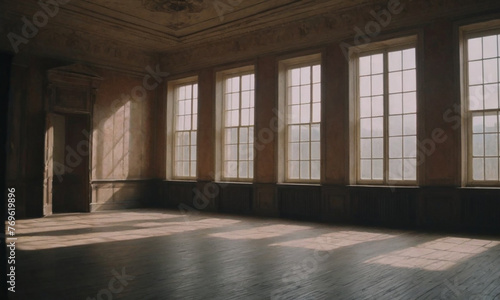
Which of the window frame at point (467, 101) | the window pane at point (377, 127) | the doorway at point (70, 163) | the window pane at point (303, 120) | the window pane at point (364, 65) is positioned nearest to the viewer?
the window frame at point (467, 101)

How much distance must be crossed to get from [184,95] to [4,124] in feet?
32.2

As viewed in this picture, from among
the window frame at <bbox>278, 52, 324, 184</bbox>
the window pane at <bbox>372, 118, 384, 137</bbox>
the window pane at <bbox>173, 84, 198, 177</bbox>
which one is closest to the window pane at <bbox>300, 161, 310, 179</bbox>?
the window frame at <bbox>278, 52, 324, 184</bbox>

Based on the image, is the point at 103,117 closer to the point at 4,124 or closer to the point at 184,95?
the point at 184,95

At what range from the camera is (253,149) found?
33.6ft

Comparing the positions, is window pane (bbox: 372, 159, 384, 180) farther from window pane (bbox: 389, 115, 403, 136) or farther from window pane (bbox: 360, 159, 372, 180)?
window pane (bbox: 389, 115, 403, 136)

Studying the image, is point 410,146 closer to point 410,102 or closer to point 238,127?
point 410,102

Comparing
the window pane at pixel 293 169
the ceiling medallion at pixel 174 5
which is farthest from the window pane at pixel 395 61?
the ceiling medallion at pixel 174 5

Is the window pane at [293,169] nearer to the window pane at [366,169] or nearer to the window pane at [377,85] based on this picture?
the window pane at [366,169]

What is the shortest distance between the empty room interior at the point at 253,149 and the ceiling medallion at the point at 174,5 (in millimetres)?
56

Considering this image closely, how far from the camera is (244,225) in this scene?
8.20m

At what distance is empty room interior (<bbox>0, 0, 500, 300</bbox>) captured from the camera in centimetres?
459

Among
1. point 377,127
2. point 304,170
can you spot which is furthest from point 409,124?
point 304,170

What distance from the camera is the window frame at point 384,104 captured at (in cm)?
805

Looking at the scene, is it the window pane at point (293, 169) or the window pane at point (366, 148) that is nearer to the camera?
the window pane at point (366, 148)
